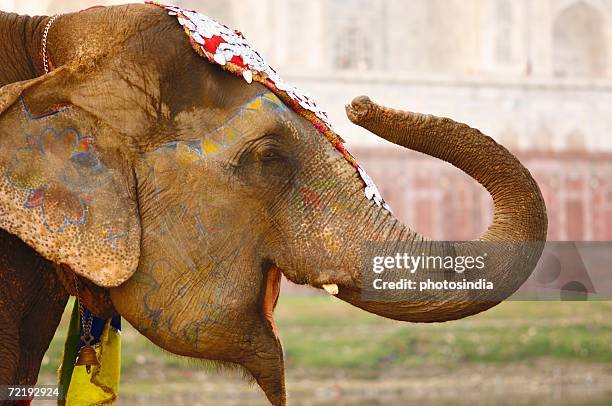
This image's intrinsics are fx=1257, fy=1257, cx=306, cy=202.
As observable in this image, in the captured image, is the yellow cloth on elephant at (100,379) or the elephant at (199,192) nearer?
the elephant at (199,192)

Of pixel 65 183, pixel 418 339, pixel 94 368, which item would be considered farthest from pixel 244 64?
pixel 418 339

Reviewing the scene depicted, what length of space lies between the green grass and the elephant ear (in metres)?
7.74

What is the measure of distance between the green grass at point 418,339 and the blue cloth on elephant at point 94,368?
740 centimetres

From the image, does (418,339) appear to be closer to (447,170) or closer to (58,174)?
(447,170)

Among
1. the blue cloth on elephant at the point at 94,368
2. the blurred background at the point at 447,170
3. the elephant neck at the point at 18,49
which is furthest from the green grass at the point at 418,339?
the elephant neck at the point at 18,49

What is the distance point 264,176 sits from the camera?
170 centimetres

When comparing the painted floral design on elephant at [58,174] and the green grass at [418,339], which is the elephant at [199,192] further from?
→ the green grass at [418,339]

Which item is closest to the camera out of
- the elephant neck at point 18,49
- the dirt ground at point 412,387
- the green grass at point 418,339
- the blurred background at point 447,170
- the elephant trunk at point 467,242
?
the elephant trunk at point 467,242

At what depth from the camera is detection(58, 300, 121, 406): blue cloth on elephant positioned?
6.19 feet

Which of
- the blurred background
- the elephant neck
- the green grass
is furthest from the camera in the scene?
the green grass

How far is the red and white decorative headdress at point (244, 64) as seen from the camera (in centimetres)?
170

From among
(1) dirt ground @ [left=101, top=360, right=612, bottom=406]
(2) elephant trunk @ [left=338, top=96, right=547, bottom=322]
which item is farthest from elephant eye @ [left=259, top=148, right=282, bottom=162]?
(1) dirt ground @ [left=101, top=360, right=612, bottom=406]

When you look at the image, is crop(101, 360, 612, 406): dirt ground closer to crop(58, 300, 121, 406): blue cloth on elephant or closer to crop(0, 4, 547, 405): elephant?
crop(58, 300, 121, 406): blue cloth on elephant

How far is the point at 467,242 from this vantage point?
1661 millimetres
